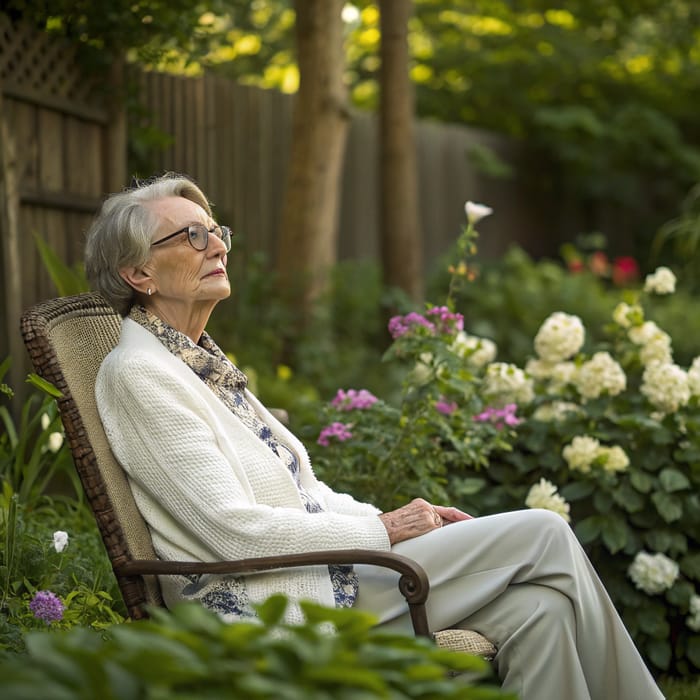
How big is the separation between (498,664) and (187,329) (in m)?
1.09

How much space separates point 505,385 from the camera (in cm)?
391

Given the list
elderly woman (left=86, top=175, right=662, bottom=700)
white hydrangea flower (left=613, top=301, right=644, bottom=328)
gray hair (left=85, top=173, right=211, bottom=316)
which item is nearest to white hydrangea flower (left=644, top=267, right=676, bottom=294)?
white hydrangea flower (left=613, top=301, right=644, bottom=328)

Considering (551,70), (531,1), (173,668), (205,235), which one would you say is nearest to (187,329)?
(205,235)

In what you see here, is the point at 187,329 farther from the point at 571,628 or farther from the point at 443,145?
the point at 443,145

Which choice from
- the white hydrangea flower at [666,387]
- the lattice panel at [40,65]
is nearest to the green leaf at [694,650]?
the white hydrangea flower at [666,387]

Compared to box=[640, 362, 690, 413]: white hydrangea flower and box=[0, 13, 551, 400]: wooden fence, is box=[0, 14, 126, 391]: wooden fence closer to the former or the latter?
box=[0, 13, 551, 400]: wooden fence

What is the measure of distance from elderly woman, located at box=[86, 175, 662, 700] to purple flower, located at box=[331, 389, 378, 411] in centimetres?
100

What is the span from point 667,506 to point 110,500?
6.48ft

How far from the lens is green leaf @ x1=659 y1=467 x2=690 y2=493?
3.62m

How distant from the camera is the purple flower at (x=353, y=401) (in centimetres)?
369

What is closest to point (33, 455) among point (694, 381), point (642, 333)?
point (642, 333)

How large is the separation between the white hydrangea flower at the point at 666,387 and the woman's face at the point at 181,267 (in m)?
1.75

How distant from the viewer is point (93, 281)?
2.79m

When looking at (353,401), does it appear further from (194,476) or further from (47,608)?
(47,608)
